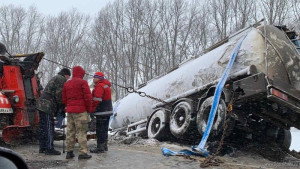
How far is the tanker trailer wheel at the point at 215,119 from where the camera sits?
6.55m

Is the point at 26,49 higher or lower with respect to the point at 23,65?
higher

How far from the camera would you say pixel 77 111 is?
5.56 meters

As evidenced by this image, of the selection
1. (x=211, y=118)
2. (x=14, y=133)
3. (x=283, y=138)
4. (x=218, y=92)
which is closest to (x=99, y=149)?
(x=14, y=133)

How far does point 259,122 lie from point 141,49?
23125mm

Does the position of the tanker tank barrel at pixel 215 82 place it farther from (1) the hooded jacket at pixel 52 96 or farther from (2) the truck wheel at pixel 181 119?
(1) the hooded jacket at pixel 52 96

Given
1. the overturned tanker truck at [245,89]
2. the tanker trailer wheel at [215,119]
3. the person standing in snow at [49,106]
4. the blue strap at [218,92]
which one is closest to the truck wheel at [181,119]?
the overturned tanker truck at [245,89]

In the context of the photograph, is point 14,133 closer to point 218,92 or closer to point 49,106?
point 49,106

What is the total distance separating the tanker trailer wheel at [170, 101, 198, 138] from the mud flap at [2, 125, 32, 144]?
3.38 meters

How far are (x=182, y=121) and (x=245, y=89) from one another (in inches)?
85.0

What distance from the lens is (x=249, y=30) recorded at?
7145mm

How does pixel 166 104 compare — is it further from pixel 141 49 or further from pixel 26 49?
pixel 26 49

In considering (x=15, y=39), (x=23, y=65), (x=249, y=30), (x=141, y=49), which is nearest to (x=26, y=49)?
(x=15, y=39)

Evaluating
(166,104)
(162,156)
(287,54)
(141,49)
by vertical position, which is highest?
(141,49)

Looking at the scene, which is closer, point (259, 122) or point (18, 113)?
point (18, 113)
